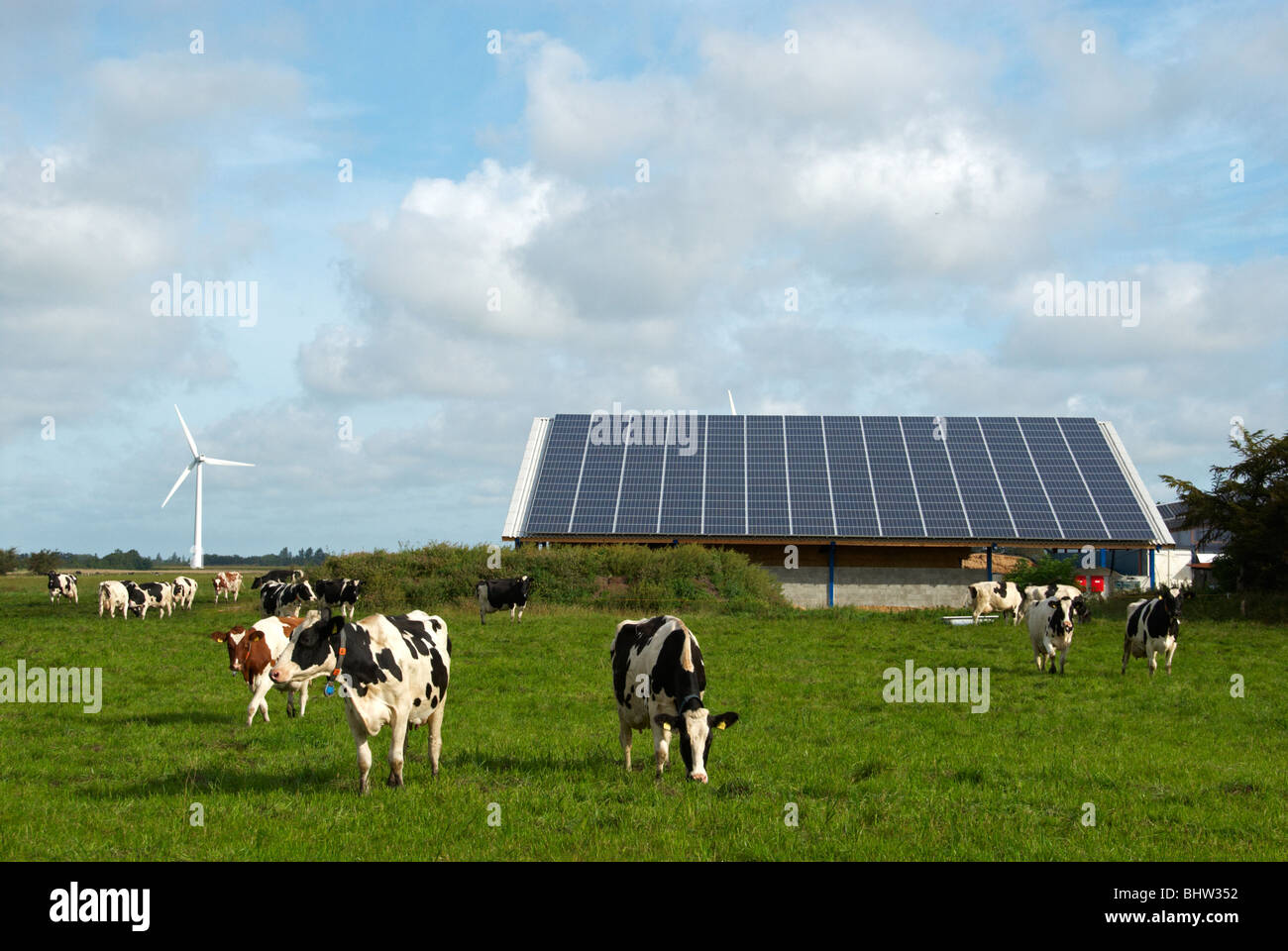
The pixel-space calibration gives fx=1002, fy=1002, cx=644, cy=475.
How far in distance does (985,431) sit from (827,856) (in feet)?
118

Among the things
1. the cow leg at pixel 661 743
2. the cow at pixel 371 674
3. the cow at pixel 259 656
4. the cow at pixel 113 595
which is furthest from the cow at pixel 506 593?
the cow leg at pixel 661 743

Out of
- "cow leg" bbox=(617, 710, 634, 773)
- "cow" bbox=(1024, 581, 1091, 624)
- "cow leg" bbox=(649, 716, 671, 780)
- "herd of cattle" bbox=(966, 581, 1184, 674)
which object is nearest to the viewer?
"cow leg" bbox=(649, 716, 671, 780)

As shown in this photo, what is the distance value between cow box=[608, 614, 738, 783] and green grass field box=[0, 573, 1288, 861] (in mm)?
361

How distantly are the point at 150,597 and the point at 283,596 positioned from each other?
21.7ft

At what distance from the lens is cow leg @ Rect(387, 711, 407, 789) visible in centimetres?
859

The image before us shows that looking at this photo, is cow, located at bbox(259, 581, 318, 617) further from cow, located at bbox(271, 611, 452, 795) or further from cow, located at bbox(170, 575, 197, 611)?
cow, located at bbox(271, 611, 452, 795)

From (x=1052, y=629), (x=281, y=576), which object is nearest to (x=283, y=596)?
(x=281, y=576)

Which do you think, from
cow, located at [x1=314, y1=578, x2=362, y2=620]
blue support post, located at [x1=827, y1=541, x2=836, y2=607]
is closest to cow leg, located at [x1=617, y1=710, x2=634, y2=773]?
cow, located at [x1=314, y1=578, x2=362, y2=620]

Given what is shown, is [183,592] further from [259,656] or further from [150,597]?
[259,656]

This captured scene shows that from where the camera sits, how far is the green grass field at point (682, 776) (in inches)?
281

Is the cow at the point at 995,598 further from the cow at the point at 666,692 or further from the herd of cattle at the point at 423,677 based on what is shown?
the cow at the point at 666,692

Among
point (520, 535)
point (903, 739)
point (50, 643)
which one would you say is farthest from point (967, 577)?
point (50, 643)

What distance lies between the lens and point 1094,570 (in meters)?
33.6

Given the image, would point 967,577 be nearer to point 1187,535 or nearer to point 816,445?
point 816,445
